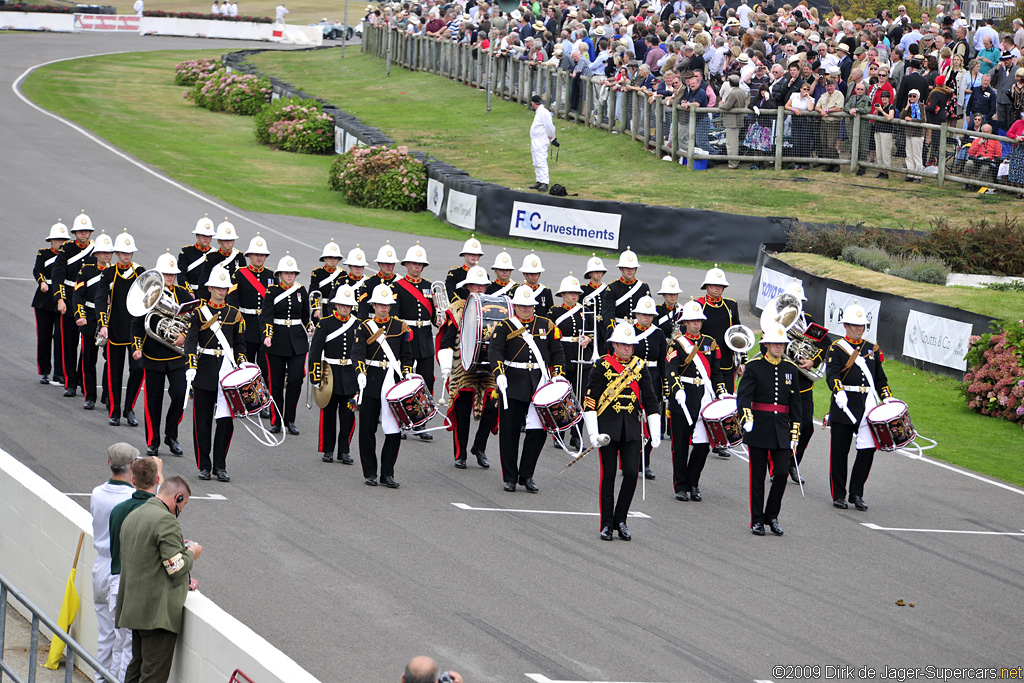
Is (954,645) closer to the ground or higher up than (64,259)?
closer to the ground

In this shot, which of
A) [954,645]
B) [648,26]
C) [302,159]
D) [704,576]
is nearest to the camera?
[954,645]

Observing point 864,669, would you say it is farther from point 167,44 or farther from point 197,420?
point 167,44

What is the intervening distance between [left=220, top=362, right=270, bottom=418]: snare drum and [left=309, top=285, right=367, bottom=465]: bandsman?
3.21 feet

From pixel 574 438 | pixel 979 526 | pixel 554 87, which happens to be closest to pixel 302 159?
pixel 554 87

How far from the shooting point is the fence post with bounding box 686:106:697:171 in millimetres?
31094

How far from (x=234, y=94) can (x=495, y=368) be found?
36719 mm

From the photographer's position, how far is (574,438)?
1541cm

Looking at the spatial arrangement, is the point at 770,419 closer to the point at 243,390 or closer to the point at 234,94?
the point at 243,390

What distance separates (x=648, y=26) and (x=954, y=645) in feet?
96.5

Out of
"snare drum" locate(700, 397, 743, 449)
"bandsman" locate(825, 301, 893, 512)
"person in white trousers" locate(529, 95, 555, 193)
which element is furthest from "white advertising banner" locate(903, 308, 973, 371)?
"person in white trousers" locate(529, 95, 555, 193)

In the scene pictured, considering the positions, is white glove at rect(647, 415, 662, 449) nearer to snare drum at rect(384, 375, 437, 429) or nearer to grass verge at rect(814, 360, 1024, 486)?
snare drum at rect(384, 375, 437, 429)

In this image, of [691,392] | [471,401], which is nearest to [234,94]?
[471,401]

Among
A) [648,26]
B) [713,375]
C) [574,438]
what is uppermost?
[648,26]

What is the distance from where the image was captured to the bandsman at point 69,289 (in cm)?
1606
